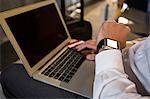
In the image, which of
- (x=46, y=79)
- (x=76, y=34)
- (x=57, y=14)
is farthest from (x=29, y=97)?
(x=76, y=34)

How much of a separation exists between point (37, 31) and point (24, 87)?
0.23 meters

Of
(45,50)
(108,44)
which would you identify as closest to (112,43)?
(108,44)

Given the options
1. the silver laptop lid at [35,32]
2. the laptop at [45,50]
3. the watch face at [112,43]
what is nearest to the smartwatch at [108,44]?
the watch face at [112,43]

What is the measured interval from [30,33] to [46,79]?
18cm

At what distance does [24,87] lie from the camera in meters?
0.75

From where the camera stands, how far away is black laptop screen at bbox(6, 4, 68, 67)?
2.42 feet

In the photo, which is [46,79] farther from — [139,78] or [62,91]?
[139,78]

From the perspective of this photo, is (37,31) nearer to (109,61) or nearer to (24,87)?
(24,87)

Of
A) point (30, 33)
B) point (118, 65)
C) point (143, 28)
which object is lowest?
point (143, 28)

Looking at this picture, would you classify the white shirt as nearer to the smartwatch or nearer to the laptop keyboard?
the smartwatch

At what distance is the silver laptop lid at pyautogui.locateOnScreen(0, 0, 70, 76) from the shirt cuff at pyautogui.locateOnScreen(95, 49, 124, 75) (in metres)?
0.24

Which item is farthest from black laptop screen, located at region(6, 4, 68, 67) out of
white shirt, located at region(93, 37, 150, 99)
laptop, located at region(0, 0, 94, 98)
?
white shirt, located at region(93, 37, 150, 99)

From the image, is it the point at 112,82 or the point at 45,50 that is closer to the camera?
the point at 112,82

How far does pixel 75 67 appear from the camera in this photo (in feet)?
2.78
